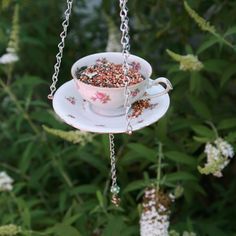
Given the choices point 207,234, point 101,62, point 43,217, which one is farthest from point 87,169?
point 101,62

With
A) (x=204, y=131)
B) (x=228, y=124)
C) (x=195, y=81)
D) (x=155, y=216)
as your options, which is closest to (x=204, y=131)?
(x=204, y=131)

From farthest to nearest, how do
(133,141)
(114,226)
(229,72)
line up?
1. (133,141)
2. (229,72)
3. (114,226)

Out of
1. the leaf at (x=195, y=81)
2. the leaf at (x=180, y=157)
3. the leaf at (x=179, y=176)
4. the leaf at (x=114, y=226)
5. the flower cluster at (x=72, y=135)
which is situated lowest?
the leaf at (x=114, y=226)

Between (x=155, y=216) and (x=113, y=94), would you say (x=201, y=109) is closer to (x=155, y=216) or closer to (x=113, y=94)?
(x=155, y=216)

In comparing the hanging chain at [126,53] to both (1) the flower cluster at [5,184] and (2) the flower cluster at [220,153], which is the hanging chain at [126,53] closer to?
(2) the flower cluster at [220,153]

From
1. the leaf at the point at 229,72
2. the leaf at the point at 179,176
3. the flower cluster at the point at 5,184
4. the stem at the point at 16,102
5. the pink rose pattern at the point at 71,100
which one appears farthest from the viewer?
the stem at the point at 16,102

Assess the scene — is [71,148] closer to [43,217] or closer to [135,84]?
[43,217]

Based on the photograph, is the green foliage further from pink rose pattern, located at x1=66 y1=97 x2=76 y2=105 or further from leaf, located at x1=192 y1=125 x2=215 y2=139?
pink rose pattern, located at x1=66 y1=97 x2=76 y2=105

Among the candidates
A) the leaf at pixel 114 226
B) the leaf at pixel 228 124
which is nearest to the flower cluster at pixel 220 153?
the leaf at pixel 228 124
